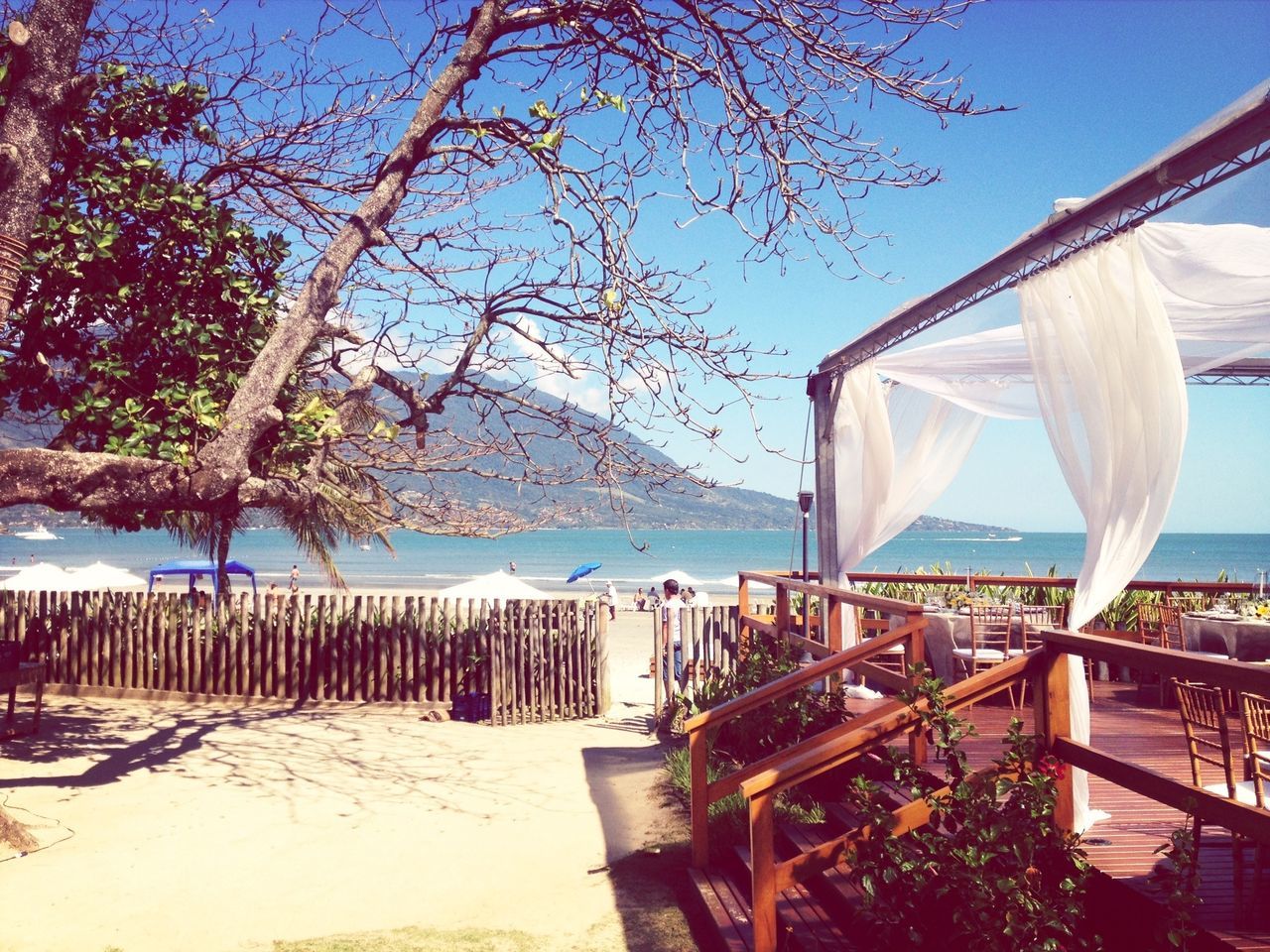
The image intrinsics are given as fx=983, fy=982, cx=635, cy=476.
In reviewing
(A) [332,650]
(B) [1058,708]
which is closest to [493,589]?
(A) [332,650]

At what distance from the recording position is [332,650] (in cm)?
1284

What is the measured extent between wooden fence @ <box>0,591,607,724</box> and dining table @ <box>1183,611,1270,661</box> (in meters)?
6.69

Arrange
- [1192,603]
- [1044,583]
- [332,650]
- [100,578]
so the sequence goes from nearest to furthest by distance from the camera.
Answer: [1192,603]
[1044,583]
[332,650]
[100,578]

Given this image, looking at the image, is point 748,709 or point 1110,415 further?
point 748,709

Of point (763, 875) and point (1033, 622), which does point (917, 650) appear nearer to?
point (763, 875)

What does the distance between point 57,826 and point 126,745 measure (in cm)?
312

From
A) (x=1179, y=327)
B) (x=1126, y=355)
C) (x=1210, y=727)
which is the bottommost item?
(x=1210, y=727)

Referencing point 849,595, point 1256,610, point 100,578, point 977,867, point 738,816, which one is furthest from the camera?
point 100,578

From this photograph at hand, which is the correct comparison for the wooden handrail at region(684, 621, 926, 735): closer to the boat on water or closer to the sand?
the sand

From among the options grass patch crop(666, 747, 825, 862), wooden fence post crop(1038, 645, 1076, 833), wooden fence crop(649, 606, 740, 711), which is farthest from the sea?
wooden fence post crop(1038, 645, 1076, 833)

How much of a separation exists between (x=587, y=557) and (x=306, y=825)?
69175 millimetres

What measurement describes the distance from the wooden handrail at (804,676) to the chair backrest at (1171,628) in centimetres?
512

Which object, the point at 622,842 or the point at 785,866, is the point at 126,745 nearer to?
the point at 622,842

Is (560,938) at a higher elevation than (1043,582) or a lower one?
lower
